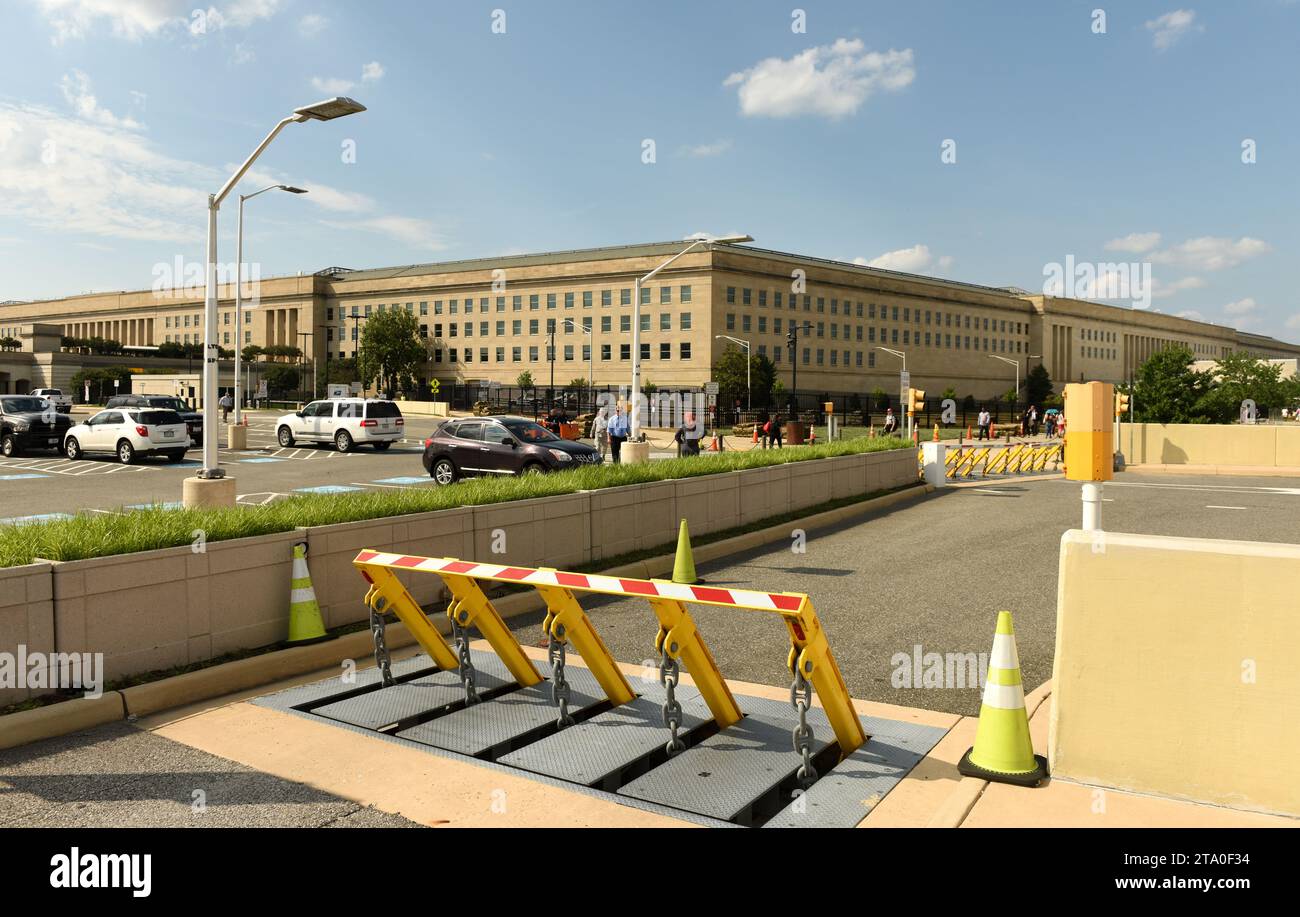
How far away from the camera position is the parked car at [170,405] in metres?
35.5

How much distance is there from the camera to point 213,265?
14.6 m

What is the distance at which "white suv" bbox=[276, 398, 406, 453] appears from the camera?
3584cm

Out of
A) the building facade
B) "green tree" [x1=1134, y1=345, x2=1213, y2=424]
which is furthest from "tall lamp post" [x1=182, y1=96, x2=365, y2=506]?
the building facade

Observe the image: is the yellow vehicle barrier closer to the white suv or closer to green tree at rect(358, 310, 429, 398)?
the white suv

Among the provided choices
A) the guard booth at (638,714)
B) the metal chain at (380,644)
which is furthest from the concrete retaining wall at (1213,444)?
the metal chain at (380,644)

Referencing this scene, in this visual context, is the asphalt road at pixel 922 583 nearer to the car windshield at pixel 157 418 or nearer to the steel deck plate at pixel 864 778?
the steel deck plate at pixel 864 778

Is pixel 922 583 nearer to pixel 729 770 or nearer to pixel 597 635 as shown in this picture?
pixel 597 635

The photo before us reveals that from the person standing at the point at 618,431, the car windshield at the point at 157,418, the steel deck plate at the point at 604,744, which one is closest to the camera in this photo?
the steel deck plate at the point at 604,744

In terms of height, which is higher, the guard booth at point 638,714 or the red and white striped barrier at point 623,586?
the red and white striped barrier at point 623,586

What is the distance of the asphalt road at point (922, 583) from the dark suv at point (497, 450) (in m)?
7.09

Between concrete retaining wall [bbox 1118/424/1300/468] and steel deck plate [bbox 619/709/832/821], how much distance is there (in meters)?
30.5

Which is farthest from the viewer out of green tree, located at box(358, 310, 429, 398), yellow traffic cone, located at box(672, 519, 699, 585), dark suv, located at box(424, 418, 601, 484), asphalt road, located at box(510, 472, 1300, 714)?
green tree, located at box(358, 310, 429, 398)

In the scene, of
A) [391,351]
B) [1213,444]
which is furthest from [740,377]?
[1213,444]
